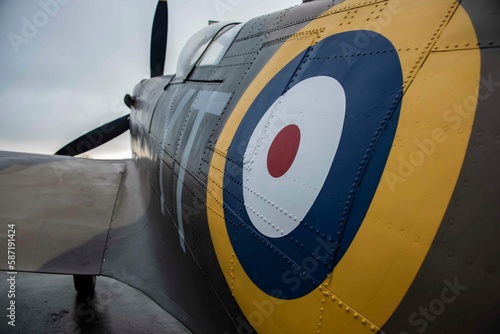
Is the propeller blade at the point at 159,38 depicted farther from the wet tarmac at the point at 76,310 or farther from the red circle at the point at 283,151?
the red circle at the point at 283,151

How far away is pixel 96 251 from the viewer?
4578 mm

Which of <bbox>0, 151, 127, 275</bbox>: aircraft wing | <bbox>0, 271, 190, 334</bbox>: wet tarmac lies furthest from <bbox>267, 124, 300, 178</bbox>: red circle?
<bbox>0, 271, 190, 334</bbox>: wet tarmac

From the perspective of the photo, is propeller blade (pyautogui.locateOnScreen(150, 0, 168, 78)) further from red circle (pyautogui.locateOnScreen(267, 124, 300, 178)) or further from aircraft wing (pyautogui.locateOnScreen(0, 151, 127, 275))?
red circle (pyautogui.locateOnScreen(267, 124, 300, 178))

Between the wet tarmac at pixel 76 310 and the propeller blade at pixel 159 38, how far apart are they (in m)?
7.16

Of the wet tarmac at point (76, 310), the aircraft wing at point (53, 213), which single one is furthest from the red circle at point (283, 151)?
the wet tarmac at point (76, 310)

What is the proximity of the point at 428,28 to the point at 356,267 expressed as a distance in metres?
1.20

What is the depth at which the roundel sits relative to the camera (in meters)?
1.77

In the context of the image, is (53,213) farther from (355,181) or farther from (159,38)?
(159,38)

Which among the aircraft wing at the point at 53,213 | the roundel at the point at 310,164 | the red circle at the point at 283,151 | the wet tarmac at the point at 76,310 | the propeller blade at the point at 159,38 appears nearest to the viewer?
the roundel at the point at 310,164

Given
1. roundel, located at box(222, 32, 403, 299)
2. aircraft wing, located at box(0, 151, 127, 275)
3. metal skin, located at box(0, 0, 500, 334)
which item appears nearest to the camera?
metal skin, located at box(0, 0, 500, 334)

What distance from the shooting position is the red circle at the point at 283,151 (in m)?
2.19

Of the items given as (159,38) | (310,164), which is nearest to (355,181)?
(310,164)

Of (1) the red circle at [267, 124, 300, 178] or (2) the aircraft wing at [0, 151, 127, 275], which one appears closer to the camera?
(1) the red circle at [267, 124, 300, 178]

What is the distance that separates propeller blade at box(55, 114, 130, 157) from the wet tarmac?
15.5 ft
